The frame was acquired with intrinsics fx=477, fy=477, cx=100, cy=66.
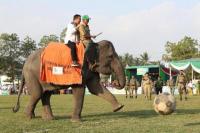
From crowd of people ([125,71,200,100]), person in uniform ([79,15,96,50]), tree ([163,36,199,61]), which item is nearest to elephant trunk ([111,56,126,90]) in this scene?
person in uniform ([79,15,96,50])

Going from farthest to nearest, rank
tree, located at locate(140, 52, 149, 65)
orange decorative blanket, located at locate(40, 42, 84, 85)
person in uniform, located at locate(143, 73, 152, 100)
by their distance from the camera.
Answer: tree, located at locate(140, 52, 149, 65) < person in uniform, located at locate(143, 73, 152, 100) < orange decorative blanket, located at locate(40, 42, 84, 85)

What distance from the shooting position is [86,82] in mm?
13797

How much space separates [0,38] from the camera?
356 feet

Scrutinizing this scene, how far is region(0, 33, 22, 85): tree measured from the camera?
344 ft

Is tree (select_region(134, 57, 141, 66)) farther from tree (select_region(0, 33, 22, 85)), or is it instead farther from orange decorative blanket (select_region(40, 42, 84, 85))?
orange decorative blanket (select_region(40, 42, 84, 85))

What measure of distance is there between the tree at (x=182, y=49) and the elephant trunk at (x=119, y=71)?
71.7m

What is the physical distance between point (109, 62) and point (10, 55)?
315 ft

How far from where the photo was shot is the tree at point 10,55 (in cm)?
10474

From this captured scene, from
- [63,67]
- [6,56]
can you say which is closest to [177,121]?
[63,67]

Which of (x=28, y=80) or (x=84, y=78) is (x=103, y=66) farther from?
(x=28, y=80)

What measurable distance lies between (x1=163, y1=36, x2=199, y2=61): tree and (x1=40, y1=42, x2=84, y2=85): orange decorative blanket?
7204 cm

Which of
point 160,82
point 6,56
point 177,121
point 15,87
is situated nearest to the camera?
point 177,121

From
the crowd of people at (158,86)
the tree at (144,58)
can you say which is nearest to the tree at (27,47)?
the tree at (144,58)

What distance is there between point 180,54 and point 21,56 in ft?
131
